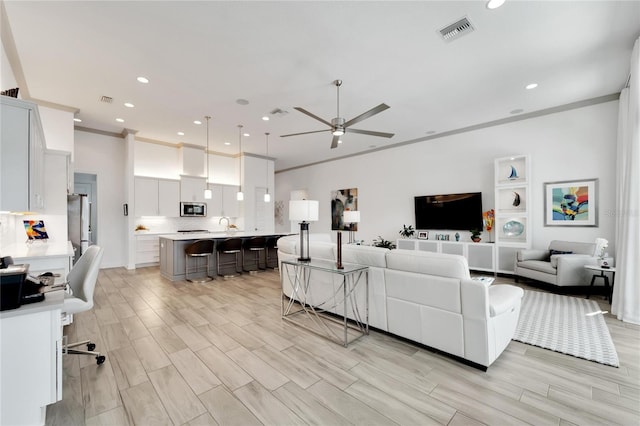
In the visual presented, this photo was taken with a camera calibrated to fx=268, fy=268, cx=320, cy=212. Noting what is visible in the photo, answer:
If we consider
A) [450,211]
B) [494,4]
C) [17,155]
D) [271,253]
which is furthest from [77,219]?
[450,211]

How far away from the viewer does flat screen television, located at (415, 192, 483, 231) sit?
5945 millimetres

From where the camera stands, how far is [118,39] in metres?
2.98

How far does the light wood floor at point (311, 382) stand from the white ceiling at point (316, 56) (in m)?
3.26

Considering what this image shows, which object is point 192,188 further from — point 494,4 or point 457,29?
point 494,4

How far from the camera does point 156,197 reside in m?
6.89

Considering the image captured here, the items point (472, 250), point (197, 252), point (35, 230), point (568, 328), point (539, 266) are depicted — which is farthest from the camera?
point (472, 250)

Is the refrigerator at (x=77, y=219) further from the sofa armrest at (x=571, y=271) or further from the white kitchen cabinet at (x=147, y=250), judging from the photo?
the sofa armrest at (x=571, y=271)

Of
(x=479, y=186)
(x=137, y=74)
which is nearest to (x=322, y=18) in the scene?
(x=137, y=74)

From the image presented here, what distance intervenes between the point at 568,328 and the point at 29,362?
4680 mm

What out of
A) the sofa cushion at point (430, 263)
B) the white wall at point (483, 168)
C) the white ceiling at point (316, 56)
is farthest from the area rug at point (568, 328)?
the white ceiling at point (316, 56)

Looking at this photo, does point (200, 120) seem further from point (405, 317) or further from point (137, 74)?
point (405, 317)

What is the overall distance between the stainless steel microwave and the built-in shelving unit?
7250 mm

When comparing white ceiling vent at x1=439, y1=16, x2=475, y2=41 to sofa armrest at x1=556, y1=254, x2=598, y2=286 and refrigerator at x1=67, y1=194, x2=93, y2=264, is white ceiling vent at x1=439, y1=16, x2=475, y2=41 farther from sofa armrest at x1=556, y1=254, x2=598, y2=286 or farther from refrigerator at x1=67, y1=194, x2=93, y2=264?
refrigerator at x1=67, y1=194, x2=93, y2=264

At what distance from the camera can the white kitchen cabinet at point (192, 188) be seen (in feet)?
23.9
